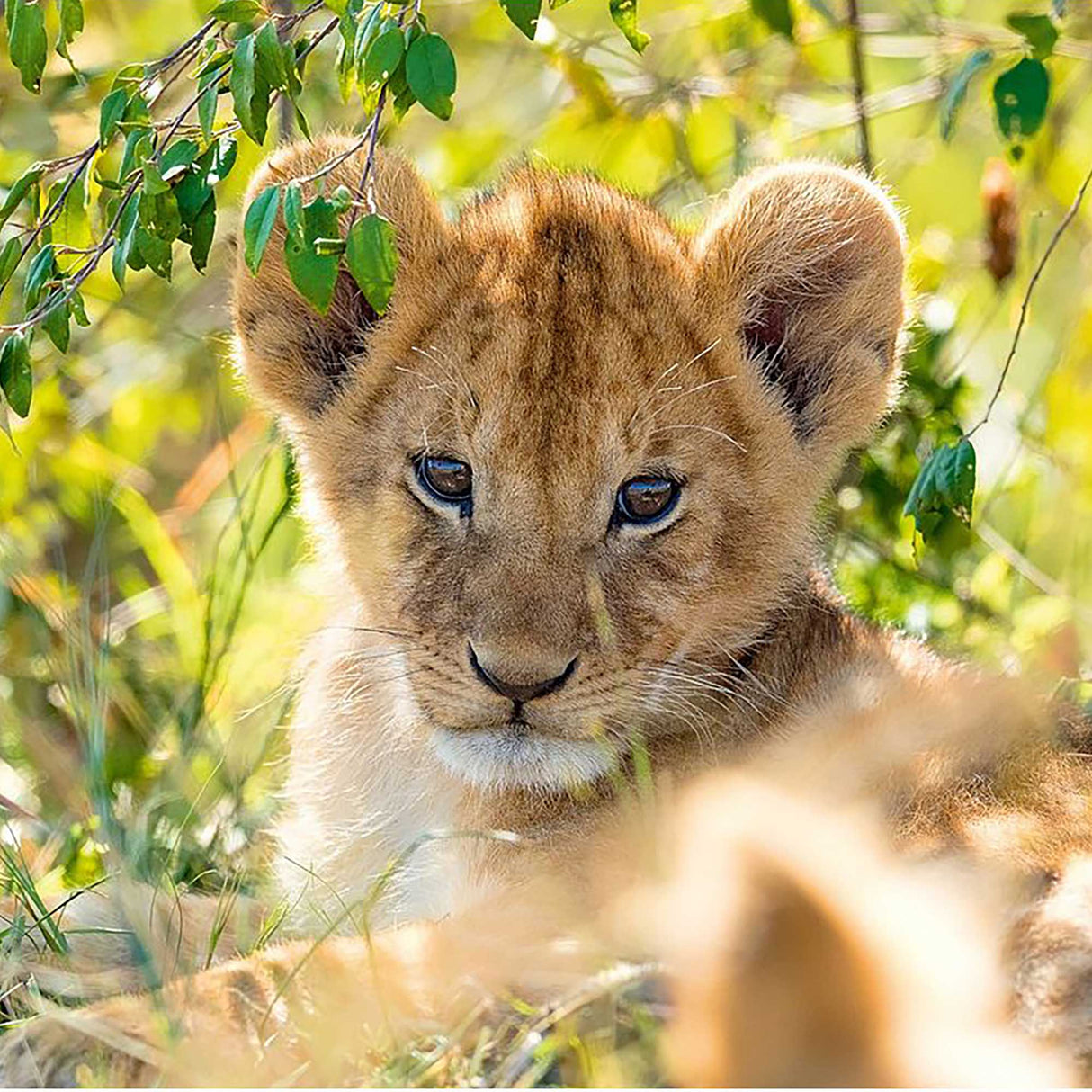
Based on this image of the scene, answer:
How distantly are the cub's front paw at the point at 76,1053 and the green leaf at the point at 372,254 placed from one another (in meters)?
1.05

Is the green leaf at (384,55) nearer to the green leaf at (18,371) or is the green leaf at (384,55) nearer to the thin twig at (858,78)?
the green leaf at (18,371)

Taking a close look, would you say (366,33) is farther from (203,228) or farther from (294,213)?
(203,228)

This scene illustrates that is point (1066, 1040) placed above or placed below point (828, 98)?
above

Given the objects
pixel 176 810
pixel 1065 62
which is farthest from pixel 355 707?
pixel 1065 62

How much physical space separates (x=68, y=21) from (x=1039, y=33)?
1.79 metres

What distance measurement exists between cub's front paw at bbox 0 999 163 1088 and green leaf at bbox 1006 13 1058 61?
7.80ft

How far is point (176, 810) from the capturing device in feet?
11.9

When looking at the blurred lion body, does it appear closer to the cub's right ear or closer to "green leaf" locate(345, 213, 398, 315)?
the cub's right ear

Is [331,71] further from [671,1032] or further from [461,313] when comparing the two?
[671,1032]

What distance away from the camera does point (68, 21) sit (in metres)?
2.81

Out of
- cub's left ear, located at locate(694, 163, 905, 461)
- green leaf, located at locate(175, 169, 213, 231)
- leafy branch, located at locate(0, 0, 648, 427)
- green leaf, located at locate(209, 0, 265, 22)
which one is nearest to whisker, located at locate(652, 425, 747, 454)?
cub's left ear, located at locate(694, 163, 905, 461)

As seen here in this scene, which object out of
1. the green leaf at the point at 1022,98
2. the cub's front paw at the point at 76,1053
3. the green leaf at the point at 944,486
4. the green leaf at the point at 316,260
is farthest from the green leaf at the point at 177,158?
the green leaf at the point at 1022,98

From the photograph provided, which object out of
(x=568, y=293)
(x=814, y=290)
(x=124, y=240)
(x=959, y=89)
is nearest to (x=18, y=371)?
(x=124, y=240)

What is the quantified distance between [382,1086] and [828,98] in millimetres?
3947
